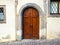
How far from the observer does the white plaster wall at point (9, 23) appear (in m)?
13.7

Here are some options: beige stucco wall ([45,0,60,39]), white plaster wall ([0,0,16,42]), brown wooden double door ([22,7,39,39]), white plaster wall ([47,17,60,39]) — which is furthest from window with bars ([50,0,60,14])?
white plaster wall ([0,0,16,42])

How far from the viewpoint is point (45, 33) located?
13703 mm


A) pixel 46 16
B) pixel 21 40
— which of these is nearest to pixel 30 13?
pixel 46 16

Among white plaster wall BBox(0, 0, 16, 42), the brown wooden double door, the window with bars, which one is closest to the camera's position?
white plaster wall BBox(0, 0, 16, 42)

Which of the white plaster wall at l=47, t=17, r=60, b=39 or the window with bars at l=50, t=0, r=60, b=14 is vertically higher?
the window with bars at l=50, t=0, r=60, b=14

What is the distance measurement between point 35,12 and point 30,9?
1.42ft

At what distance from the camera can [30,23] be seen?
46.5 ft

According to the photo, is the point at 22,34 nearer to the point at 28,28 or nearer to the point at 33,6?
the point at 28,28

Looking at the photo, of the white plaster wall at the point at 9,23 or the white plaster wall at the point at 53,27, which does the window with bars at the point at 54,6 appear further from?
the white plaster wall at the point at 9,23

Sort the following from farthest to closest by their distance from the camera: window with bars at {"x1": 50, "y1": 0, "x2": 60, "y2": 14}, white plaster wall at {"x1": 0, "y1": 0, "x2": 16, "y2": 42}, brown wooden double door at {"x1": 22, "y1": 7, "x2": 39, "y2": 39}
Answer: brown wooden double door at {"x1": 22, "y1": 7, "x2": 39, "y2": 39}, window with bars at {"x1": 50, "y1": 0, "x2": 60, "y2": 14}, white plaster wall at {"x1": 0, "y1": 0, "x2": 16, "y2": 42}

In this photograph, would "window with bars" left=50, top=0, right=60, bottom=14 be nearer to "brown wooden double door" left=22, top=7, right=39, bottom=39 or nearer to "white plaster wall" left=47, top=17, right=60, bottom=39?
"white plaster wall" left=47, top=17, right=60, bottom=39

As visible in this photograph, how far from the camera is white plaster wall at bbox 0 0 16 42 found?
1366cm

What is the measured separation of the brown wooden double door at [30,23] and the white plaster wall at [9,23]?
917 millimetres

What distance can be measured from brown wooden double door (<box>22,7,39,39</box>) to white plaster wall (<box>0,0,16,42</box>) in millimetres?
917
